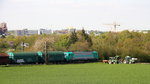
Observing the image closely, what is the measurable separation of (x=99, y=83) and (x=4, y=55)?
1321 inches

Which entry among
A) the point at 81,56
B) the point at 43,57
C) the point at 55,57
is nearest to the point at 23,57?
the point at 43,57

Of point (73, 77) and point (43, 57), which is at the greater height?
point (73, 77)

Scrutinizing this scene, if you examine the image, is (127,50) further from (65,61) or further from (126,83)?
(126,83)

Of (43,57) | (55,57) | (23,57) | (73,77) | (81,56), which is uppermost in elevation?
(73,77)

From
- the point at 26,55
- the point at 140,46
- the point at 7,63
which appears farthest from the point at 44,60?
the point at 140,46

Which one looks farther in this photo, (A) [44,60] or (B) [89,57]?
(B) [89,57]

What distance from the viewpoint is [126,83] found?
23969 mm

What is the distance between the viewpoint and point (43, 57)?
60781 mm

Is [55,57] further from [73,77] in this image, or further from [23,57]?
[73,77]

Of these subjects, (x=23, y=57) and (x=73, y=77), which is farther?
(x=23, y=57)

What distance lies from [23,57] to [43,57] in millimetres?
4289

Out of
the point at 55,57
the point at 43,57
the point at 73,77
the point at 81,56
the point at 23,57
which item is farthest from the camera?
the point at 81,56

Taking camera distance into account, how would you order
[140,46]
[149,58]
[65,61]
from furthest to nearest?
[140,46] → [149,58] → [65,61]

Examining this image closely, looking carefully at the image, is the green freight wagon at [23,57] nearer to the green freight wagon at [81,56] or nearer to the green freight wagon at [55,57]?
the green freight wagon at [55,57]
